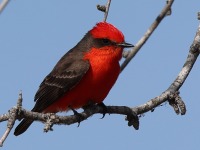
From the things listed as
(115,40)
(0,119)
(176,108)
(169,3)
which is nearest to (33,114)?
(0,119)

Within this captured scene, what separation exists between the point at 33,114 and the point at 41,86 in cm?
303

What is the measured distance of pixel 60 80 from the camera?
729 cm

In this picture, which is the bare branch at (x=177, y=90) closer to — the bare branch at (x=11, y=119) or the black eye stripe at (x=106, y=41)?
the black eye stripe at (x=106, y=41)

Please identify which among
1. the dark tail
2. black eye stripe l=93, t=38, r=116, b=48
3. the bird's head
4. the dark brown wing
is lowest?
the dark tail

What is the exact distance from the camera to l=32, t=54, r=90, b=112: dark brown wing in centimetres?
697

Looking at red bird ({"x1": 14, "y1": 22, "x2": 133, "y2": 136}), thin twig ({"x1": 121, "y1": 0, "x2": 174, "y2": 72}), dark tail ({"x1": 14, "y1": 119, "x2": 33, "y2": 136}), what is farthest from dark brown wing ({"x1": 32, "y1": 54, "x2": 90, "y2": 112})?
thin twig ({"x1": 121, "y1": 0, "x2": 174, "y2": 72})

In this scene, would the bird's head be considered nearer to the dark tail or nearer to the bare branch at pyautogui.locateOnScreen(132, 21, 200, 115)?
the bare branch at pyautogui.locateOnScreen(132, 21, 200, 115)

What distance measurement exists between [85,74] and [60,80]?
551mm

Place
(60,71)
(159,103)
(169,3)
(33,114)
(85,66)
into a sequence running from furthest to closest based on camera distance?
(60,71)
(85,66)
(159,103)
(33,114)
(169,3)

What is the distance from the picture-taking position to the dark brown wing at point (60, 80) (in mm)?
6973

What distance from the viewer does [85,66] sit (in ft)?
22.8

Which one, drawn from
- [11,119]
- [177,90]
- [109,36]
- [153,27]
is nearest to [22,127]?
[109,36]

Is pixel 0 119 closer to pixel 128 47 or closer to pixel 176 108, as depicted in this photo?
pixel 176 108

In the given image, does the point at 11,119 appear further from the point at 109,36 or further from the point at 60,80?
the point at 109,36
